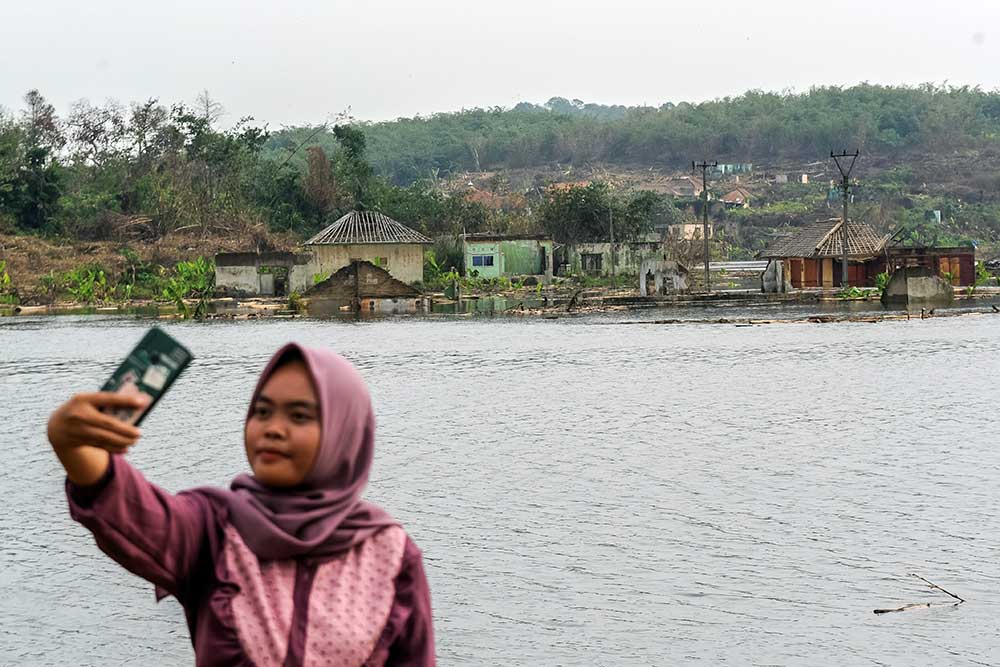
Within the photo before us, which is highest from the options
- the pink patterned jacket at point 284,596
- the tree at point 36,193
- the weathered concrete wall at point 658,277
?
the tree at point 36,193

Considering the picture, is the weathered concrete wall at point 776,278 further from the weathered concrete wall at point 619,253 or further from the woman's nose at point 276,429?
the woman's nose at point 276,429

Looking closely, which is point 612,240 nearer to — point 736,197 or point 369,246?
point 369,246

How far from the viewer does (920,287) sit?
167 ft

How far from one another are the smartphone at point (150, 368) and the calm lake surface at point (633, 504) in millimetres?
7775

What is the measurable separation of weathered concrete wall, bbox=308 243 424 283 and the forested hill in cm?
9127

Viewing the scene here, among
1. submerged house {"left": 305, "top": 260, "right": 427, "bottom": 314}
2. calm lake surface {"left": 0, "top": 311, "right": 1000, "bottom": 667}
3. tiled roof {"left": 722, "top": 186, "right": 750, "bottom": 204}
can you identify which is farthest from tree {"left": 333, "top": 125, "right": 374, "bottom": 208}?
tiled roof {"left": 722, "top": 186, "right": 750, "bottom": 204}

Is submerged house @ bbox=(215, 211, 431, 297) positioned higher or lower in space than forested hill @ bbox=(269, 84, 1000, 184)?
lower

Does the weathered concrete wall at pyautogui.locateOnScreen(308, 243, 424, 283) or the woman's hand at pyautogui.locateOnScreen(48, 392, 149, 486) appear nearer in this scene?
the woman's hand at pyautogui.locateOnScreen(48, 392, 149, 486)

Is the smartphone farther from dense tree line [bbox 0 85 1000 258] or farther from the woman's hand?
dense tree line [bbox 0 85 1000 258]

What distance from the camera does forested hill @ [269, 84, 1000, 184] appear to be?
5974 inches

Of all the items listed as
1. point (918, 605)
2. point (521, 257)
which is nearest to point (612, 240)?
point (521, 257)

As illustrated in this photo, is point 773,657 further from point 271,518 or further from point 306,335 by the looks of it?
point 306,335

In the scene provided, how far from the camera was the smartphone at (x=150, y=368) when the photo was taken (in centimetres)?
252

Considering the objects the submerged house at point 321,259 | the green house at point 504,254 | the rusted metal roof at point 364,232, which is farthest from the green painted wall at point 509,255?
the rusted metal roof at point 364,232
